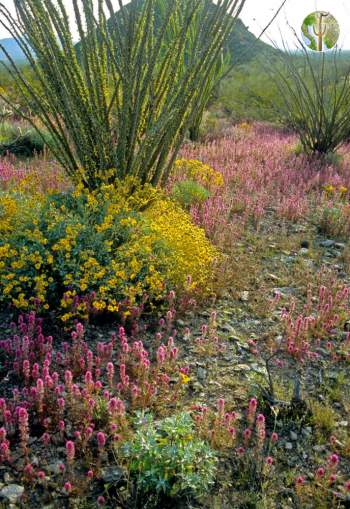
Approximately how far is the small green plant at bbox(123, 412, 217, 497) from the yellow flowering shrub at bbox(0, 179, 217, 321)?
1.35 metres

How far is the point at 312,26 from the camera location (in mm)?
9102

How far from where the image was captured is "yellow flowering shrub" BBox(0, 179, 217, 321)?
13.4 feet

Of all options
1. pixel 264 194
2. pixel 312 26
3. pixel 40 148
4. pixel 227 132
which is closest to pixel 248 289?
pixel 264 194

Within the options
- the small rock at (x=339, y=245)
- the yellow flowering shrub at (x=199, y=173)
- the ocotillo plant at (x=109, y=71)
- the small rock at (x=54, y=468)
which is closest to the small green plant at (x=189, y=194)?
the yellow flowering shrub at (x=199, y=173)

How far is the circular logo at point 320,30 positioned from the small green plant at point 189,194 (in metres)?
4.38

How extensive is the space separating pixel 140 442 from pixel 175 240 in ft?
7.86

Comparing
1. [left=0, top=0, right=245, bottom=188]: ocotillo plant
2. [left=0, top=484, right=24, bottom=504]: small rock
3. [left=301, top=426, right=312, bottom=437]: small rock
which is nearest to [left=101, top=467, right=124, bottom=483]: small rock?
[left=0, top=484, right=24, bottom=504]: small rock

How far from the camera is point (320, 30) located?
9078 millimetres

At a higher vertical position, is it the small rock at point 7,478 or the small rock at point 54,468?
the small rock at point 7,478

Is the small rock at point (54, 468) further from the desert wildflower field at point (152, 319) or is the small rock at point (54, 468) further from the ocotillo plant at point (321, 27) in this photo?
the ocotillo plant at point (321, 27)

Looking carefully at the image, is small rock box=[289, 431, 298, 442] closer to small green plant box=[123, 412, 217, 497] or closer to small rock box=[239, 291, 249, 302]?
small green plant box=[123, 412, 217, 497]

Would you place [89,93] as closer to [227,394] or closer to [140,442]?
[227,394]

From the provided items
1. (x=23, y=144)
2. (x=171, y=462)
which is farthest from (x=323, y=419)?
(x=23, y=144)

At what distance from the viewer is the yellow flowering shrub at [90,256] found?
4094 millimetres
